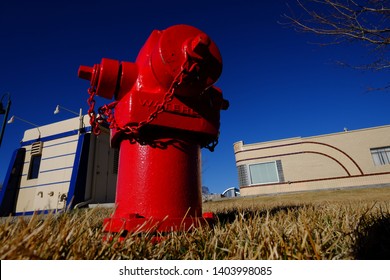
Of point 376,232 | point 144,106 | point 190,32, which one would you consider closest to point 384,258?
point 376,232

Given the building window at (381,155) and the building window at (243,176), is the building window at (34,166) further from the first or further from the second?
the building window at (381,155)

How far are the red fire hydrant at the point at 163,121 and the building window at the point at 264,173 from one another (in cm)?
1788

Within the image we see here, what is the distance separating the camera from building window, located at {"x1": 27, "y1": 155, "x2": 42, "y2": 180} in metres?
9.77

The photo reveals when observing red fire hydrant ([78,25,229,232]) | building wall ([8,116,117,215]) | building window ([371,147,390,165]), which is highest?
building window ([371,147,390,165])

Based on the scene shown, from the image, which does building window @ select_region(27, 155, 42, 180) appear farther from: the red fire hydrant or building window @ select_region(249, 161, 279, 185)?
building window @ select_region(249, 161, 279, 185)

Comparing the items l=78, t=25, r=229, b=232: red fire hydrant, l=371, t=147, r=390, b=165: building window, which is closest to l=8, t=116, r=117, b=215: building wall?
l=78, t=25, r=229, b=232: red fire hydrant

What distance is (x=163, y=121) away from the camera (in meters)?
1.59

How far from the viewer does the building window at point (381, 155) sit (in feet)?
53.2

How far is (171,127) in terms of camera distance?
161 centimetres

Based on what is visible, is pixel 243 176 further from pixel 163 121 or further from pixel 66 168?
pixel 163 121

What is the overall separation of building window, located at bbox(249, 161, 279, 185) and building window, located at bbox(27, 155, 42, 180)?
14443mm

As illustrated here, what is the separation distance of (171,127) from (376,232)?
1.28m

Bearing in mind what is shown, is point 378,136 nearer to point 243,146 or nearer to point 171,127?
point 243,146
